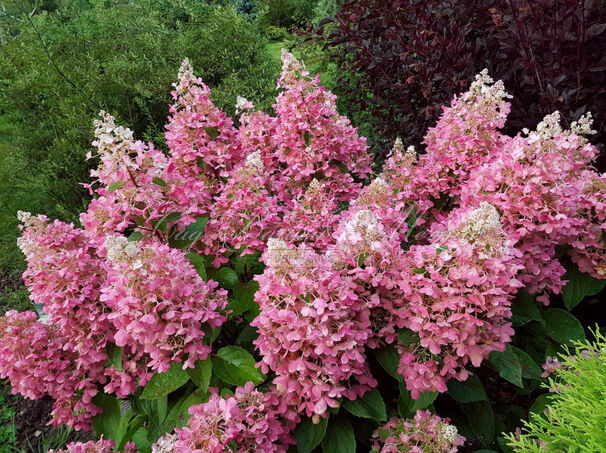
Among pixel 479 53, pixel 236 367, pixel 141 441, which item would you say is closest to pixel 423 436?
pixel 236 367

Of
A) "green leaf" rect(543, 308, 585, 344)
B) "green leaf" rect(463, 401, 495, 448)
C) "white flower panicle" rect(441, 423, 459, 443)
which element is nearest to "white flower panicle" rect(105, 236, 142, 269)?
"white flower panicle" rect(441, 423, 459, 443)

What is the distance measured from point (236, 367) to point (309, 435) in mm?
355

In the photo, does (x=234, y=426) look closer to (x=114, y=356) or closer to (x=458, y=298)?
(x=114, y=356)

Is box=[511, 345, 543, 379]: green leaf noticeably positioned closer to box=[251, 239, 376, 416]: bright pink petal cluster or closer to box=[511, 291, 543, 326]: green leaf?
box=[511, 291, 543, 326]: green leaf

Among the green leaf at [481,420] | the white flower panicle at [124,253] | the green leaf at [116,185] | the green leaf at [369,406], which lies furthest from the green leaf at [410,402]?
the green leaf at [116,185]

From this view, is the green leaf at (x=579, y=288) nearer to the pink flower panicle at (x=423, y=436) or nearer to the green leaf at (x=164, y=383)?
the pink flower panicle at (x=423, y=436)

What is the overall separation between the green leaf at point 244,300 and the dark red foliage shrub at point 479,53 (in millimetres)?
1801

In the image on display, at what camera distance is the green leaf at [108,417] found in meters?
1.90

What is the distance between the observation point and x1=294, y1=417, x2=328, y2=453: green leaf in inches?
61.5

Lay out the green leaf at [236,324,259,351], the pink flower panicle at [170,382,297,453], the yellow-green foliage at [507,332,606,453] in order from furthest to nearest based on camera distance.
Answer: the green leaf at [236,324,259,351], the pink flower panicle at [170,382,297,453], the yellow-green foliage at [507,332,606,453]

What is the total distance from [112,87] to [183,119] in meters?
3.07

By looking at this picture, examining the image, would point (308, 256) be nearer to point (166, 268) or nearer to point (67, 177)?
point (166, 268)

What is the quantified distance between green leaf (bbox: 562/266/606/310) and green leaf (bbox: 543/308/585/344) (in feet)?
0.19

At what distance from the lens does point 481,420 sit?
1846mm
